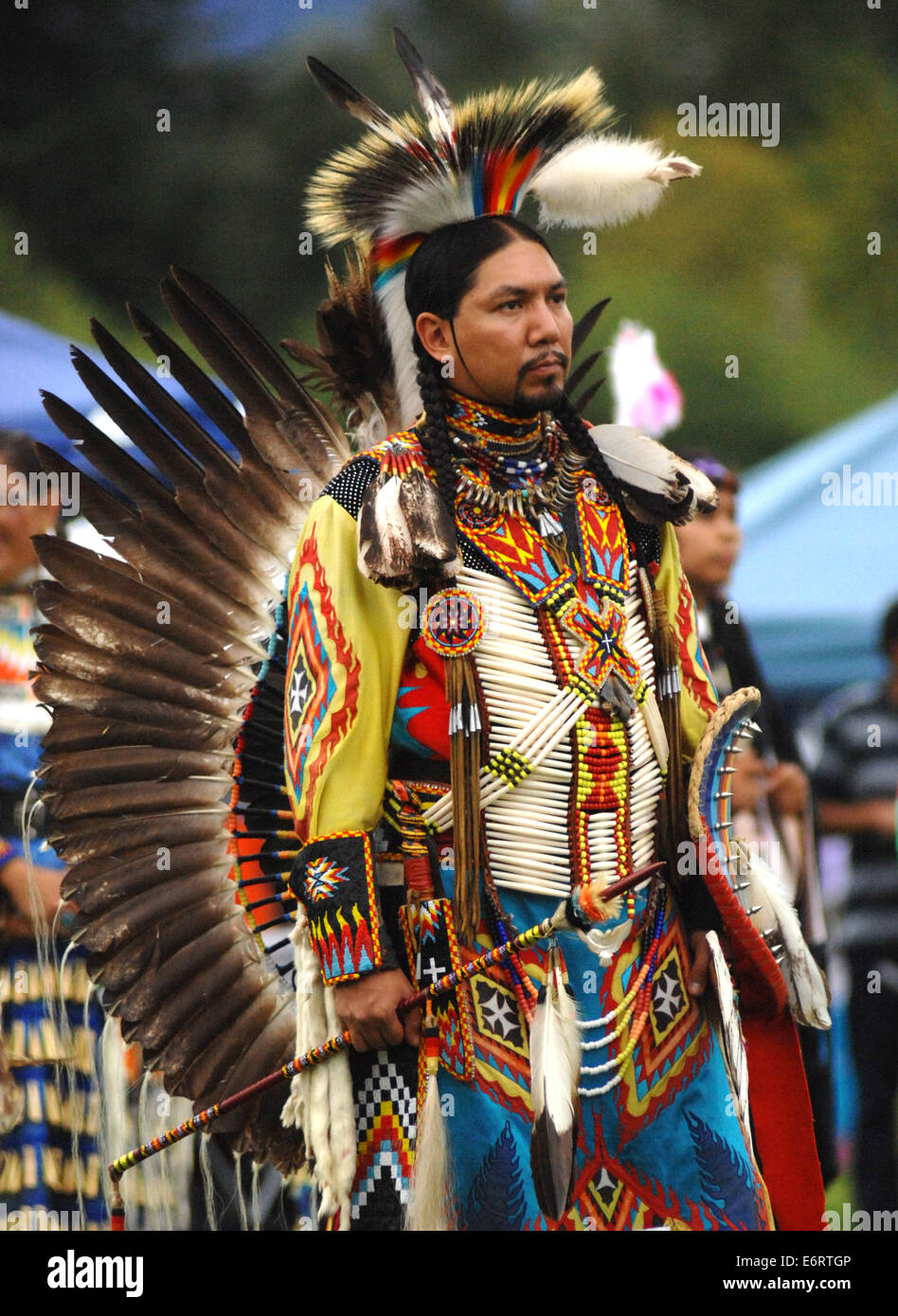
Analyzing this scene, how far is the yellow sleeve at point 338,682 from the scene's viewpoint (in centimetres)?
272

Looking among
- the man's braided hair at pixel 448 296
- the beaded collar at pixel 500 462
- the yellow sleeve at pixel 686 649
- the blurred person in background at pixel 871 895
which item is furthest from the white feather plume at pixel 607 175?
the blurred person in background at pixel 871 895

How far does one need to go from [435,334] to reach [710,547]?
4.95 ft

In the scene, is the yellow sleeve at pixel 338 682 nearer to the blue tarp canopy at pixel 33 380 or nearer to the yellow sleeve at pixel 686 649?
the yellow sleeve at pixel 686 649

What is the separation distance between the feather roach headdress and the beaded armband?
2.60 feet

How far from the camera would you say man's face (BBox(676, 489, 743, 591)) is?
13.9ft

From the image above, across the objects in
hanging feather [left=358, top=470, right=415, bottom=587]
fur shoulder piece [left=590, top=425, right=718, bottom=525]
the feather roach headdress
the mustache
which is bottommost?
hanging feather [left=358, top=470, right=415, bottom=587]

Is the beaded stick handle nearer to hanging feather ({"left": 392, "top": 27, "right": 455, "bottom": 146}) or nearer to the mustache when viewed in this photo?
the mustache

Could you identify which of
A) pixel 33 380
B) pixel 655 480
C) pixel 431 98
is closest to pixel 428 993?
pixel 655 480

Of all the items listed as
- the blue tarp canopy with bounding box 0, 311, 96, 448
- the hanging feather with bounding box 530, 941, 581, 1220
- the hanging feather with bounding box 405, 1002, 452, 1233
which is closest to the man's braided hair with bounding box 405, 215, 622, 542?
the hanging feather with bounding box 530, 941, 581, 1220

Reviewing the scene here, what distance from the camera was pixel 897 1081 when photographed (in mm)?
4340

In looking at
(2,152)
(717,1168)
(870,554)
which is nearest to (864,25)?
(870,554)

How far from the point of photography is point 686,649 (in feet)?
9.81

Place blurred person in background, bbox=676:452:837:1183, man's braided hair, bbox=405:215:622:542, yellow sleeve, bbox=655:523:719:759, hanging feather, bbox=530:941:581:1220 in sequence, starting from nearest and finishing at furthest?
1. hanging feather, bbox=530:941:581:1220
2. man's braided hair, bbox=405:215:622:542
3. yellow sleeve, bbox=655:523:719:759
4. blurred person in background, bbox=676:452:837:1183

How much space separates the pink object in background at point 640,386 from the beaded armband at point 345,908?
1.97 metres
